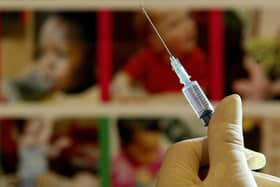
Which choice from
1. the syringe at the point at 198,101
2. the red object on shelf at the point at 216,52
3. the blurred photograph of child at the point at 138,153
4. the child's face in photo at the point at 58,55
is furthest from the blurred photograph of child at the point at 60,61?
the syringe at the point at 198,101

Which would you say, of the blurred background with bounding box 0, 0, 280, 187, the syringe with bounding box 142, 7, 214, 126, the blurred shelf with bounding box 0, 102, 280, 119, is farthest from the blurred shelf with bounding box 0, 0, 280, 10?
the syringe with bounding box 142, 7, 214, 126

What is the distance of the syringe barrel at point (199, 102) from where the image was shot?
0.58 m

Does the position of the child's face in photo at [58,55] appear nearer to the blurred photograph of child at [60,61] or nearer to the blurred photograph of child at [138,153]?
the blurred photograph of child at [60,61]

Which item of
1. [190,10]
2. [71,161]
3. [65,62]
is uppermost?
[190,10]

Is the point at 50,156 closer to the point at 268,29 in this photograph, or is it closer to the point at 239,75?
the point at 239,75

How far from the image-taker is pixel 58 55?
160cm

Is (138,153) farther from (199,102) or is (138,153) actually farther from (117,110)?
(199,102)

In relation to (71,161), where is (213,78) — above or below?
above

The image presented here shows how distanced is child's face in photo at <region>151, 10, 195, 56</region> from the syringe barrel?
98 centimetres

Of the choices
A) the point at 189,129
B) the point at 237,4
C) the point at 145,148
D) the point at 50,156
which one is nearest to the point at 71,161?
the point at 50,156

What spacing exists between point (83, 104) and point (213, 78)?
348mm

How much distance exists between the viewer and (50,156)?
1.61 m

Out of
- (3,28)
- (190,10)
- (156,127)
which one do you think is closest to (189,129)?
(156,127)

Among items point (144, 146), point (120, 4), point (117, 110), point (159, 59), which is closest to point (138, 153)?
point (144, 146)
